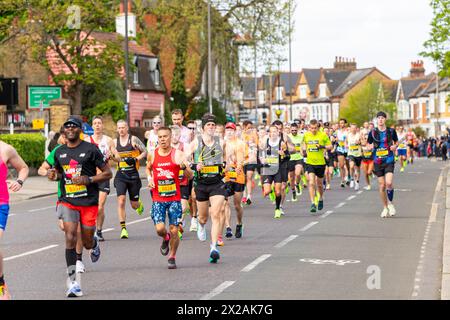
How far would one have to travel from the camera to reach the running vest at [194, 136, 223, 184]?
47.2 ft

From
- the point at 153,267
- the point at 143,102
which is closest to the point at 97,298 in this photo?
the point at 153,267

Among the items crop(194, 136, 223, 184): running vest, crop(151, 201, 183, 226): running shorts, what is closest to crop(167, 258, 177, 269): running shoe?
crop(151, 201, 183, 226): running shorts

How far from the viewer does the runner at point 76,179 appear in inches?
432

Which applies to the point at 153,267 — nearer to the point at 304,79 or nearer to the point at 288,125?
the point at 288,125

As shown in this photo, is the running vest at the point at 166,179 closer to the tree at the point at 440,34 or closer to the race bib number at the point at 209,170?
the race bib number at the point at 209,170

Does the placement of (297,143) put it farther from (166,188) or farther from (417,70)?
(417,70)

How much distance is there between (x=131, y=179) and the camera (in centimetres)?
1684

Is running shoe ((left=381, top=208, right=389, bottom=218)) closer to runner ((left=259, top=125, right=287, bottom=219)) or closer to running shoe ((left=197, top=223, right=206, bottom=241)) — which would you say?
runner ((left=259, top=125, right=287, bottom=219))

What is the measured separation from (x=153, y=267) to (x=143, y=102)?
48686 millimetres

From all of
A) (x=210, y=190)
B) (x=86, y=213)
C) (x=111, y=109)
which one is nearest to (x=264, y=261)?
(x=210, y=190)

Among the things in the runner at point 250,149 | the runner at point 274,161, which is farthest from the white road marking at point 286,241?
the runner at point 250,149

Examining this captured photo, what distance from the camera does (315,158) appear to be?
2194 centimetres

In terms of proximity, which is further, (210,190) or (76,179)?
(210,190)

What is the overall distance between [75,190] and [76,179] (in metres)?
0.17
